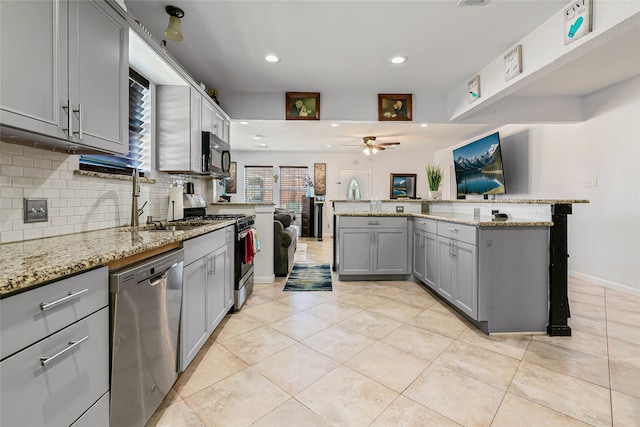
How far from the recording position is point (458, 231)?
2723mm

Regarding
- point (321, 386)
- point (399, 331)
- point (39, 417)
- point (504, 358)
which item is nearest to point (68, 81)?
point (39, 417)

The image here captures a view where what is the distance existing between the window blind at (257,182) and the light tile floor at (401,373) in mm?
5849

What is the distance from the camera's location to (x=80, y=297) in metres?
0.97

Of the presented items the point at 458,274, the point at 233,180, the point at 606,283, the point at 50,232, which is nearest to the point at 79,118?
the point at 50,232

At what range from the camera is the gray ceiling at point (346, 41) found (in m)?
2.27

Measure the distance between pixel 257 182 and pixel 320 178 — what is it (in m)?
1.83

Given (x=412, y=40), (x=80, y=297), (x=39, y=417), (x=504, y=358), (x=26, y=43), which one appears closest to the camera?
(x=39, y=417)

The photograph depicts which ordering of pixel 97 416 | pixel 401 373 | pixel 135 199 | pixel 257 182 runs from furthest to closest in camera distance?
pixel 257 182
pixel 135 199
pixel 401 373
pixel 97 416

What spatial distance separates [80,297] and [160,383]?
0.75 meters

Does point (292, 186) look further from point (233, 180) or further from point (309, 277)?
point (309, 277)

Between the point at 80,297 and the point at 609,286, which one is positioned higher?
the point at 80,297

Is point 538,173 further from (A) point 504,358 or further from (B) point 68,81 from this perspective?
(B) point 68,81

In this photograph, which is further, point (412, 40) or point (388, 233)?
point (388, 233)

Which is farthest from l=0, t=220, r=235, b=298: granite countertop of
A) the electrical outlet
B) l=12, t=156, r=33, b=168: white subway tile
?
the electrical outlet
